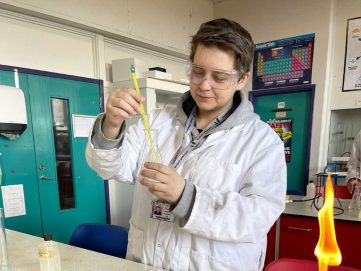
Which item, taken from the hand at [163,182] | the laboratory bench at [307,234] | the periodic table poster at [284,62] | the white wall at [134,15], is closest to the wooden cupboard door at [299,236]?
the laboratory bench at [307,234]

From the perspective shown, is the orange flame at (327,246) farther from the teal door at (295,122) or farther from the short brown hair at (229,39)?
the teal door at (295,122)

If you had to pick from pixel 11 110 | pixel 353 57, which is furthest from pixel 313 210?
pixel 11 110

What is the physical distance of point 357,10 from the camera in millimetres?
3258

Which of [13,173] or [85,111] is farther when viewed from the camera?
[85,111]

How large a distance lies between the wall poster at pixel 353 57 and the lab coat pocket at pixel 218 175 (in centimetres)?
328

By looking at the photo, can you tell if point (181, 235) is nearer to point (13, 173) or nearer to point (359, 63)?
point (13, 173)

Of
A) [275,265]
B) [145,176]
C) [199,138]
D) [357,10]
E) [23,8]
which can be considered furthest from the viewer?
[357,10]

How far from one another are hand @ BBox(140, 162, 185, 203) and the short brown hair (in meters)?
0.44

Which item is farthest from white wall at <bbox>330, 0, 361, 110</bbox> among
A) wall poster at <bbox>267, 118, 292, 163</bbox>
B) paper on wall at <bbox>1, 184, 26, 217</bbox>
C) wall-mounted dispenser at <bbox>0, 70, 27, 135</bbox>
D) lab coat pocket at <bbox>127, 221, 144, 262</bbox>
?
paper on wall at <bbox>1, 184, 26, 217</bbox>

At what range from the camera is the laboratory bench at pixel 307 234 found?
1939 mm

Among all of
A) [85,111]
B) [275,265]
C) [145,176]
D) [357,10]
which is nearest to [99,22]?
[85,111]

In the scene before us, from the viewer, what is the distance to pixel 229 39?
2.77ft

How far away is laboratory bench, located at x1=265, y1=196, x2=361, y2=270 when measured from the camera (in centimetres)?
194

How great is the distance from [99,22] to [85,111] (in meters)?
0.93
